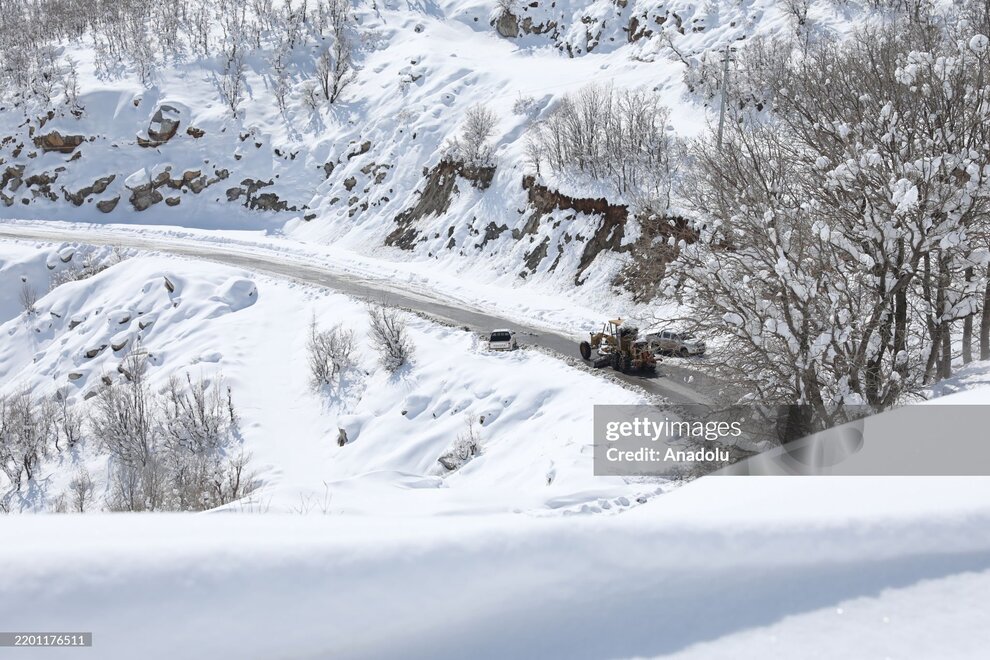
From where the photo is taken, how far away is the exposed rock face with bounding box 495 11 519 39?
63281 mm

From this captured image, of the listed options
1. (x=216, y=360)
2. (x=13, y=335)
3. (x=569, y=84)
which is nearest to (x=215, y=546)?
(x=216, y=360)

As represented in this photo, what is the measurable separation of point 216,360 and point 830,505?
28.9 metres

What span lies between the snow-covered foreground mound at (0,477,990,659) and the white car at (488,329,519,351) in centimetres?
2091

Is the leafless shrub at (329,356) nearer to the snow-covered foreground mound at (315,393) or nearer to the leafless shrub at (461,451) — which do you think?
the snow-covered foreground mound at (315,393)

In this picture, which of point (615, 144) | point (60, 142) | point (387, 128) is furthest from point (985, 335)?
point (60, 142)

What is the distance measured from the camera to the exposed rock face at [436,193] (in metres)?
42.2

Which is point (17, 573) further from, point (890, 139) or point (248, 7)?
point (248, 7)

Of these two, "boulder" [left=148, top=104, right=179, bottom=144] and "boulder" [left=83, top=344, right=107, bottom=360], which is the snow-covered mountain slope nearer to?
"boulder" [left=148, top=104, right=179, bottom=144]

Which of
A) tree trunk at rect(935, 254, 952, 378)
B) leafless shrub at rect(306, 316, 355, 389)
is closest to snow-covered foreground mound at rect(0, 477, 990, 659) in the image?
tree trunk at rect(935, 254, 952, 378)

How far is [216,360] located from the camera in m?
29.6

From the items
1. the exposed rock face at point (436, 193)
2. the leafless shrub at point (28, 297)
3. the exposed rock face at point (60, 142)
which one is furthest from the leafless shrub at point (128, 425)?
the exposed rock face at point (60, 142)

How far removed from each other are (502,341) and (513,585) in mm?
21558

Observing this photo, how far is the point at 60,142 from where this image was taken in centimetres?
5722

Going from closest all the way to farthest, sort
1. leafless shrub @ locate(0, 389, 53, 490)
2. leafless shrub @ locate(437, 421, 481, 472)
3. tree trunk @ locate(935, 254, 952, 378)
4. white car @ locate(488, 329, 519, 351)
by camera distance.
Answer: tree trunk @ locate(935, 254, 952, 378) < leafless shrub @ locate(437, 421, 481, 472) < white car @ locate(488, 329, 519, 351) < leafless shrub @ locate(0, 389, 53, 490)
